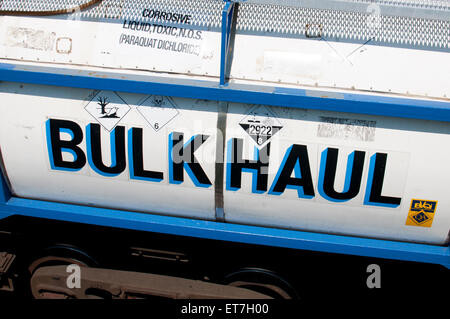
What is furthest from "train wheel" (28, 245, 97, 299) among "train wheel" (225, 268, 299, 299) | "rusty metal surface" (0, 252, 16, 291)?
"train wheel" (225, 268, 299, 299)

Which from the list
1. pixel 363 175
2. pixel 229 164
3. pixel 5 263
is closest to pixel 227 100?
pixel 229 164

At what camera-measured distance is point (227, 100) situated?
213 centimetres

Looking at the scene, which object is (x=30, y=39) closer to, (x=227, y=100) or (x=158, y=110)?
(x=158, y=110)

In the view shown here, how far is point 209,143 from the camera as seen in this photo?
227cm

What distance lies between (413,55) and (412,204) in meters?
0.84

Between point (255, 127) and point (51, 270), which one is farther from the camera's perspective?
point (51, 270)

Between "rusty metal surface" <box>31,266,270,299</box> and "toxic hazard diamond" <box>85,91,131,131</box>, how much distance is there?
1196 millimetres

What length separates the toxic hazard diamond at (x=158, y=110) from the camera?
7.36 ft

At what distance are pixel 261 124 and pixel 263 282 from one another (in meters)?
1.20

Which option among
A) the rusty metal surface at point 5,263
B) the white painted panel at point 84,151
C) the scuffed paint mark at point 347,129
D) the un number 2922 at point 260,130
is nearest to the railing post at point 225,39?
the white painted panel at point 84,151

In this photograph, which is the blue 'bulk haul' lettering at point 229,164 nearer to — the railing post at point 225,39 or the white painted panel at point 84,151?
the white painted panel at point 84,151
